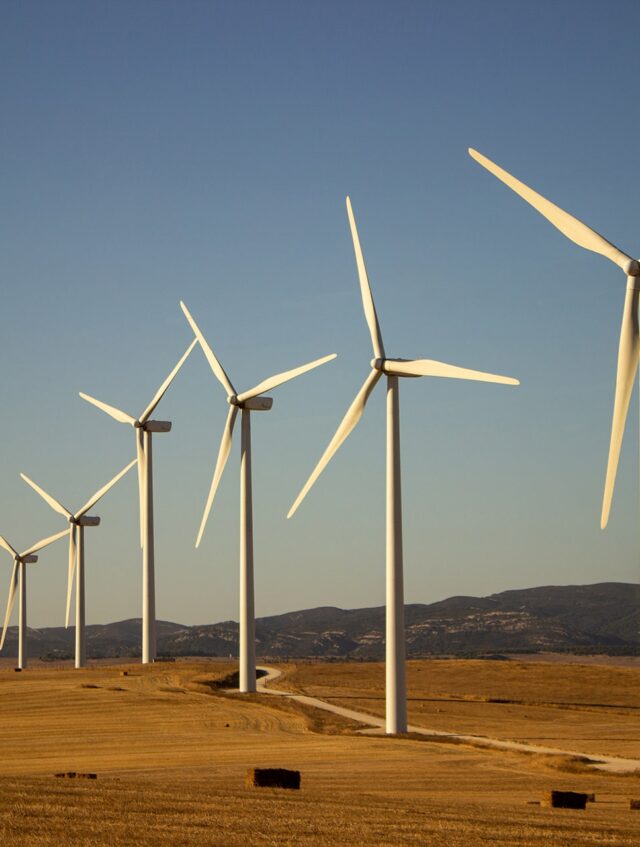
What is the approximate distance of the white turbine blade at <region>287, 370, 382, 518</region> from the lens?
62219mm

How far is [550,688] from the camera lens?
97.1 metres

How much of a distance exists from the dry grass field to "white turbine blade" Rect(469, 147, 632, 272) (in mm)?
17118

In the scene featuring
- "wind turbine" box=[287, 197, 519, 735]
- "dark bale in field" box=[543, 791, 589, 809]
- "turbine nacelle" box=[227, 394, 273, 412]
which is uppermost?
"turbine nacelle" box=[227, 394, 273, 412]

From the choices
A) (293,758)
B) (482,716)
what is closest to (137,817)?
(293,758)

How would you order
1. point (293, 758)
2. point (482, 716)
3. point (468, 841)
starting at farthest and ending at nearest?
point (482, 716), point (293, 758), point (468, 841)

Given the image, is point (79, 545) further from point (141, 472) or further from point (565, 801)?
point (565, 801)

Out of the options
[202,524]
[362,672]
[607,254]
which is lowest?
[362,672]

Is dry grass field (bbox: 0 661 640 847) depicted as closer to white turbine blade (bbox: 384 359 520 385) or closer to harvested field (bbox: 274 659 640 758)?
harvested field (bbox: 274 659 640 758)

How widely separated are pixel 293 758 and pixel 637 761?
47.6 feet

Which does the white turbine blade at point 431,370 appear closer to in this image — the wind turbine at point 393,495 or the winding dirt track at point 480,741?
the wind turbine at point 393,495

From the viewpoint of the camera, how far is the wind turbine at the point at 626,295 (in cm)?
3649

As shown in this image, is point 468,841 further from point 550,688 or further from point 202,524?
point 550,688

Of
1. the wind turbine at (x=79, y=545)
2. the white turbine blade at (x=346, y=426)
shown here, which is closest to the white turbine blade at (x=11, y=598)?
the wind turbine at (x=79, y=545)

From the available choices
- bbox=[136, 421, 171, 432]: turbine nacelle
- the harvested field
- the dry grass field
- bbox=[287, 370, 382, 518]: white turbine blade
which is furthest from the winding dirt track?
bbox=[136, 421, 171, 432]: turbine nacelle
